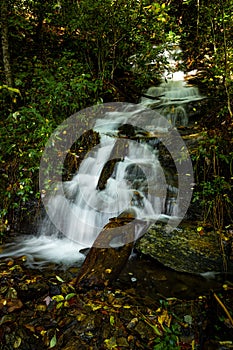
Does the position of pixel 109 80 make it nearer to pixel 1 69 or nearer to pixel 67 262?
pixel 1 69

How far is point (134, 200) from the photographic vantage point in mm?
4477

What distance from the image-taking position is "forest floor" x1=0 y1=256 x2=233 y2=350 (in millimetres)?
2189

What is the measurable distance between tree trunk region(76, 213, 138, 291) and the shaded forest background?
4.04 ft

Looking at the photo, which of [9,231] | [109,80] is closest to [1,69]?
[109,80]

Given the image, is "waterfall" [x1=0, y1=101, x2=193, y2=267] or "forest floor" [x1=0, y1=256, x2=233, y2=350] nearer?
"forest floor" [x1=0, y1=256, x2=233, y2=350]

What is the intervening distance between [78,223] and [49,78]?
114 inches

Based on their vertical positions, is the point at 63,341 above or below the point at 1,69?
below

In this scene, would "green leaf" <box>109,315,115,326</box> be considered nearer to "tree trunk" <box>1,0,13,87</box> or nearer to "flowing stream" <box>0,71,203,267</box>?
"flowing stream" <box>0,71,203,267</box>

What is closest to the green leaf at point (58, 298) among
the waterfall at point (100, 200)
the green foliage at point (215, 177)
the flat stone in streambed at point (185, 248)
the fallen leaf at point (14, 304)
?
the fallen leaf at point (14, 304)

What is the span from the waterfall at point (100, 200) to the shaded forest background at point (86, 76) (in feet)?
1.54

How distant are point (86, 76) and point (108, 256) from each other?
3.32 m

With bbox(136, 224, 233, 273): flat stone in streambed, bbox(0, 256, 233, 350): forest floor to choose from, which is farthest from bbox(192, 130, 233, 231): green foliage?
bbox(0, 256, 233, 350): forest floor

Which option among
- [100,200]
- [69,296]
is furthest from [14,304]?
[100,200]

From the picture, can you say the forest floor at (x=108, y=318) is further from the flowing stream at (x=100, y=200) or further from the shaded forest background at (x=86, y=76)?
the shaded forest background at (x=86, y=76)
